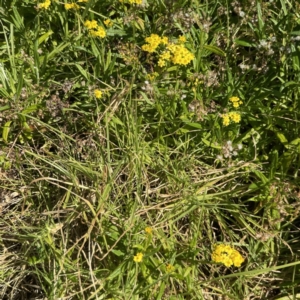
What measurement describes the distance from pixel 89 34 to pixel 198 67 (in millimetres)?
512

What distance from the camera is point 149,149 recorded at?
6.60ft

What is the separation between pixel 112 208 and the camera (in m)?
1.85

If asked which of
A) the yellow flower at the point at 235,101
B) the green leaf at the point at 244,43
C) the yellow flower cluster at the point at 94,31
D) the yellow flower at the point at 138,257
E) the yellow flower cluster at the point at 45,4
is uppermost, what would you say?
the yellow flower cluster at the point at 45,4

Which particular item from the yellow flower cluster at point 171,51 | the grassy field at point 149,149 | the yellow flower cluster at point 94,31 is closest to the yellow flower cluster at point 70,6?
the grassy field at point 149,149

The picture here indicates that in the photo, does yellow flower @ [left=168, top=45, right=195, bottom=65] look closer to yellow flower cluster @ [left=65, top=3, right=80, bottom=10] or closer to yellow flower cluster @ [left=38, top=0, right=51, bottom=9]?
yellow flower cluster @ [left=65, top=3, right=80, bottom=10]

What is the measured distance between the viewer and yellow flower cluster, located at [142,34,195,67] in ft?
6.20

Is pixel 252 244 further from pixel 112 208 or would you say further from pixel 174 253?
pixel 112 208

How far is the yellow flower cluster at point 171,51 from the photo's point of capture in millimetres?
1891

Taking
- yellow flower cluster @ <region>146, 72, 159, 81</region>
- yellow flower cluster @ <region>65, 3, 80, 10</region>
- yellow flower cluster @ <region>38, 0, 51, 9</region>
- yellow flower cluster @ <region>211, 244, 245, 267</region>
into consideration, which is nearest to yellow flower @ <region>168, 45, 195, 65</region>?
yellow flower cluster @ <region>146, 72, 159, 81</region>

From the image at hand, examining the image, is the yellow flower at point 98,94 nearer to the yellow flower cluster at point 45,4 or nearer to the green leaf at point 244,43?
the yellow flower cluster at point 45,4

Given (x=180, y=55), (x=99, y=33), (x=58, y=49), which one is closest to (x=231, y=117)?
(x=180, y=55)

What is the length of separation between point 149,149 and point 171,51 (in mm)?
441

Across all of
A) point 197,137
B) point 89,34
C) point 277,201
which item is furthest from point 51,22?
point 277,201

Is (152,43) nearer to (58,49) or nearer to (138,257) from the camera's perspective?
(58,49)
